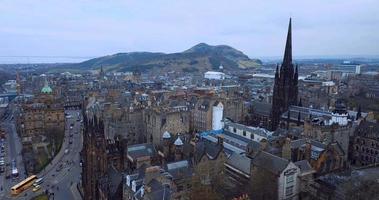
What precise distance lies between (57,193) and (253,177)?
3803cm

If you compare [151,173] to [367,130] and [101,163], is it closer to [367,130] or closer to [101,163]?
[101,163]

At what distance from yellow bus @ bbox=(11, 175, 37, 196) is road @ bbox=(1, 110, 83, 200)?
2.81 ft

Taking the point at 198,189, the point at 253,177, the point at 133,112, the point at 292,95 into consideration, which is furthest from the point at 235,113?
the point at 198,189

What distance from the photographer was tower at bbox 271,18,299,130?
92562mm

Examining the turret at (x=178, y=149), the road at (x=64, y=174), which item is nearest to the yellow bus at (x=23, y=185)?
the road at (x=64, y=174)

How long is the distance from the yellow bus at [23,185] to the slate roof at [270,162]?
4573 centimetres

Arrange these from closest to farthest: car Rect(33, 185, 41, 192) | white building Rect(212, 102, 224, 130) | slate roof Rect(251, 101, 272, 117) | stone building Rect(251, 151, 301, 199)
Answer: stone building Rect(251, 151, 301, 199) → car Rect(33, 185, 41, 192) → white building Rect(212, 102, 224, 130) → slate roof Rect(251, 101, 272, 117)

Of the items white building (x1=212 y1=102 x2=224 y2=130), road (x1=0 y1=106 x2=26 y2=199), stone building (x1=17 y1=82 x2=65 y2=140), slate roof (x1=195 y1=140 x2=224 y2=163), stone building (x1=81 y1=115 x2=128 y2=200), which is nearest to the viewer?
stone building (x1=81 y1=115 x2=128 y2=200)

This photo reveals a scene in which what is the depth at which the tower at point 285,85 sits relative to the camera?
92562 mm

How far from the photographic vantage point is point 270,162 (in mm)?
52969

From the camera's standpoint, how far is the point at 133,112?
89.3 m

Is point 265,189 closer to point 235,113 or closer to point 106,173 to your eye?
point 106,173

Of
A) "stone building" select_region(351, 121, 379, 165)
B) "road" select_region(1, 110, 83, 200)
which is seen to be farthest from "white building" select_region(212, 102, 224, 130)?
"road" select_region(1, 110, 83, 200)

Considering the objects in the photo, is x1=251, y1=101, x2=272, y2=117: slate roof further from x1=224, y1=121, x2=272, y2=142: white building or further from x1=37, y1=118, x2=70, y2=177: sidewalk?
x1=37, y1=118, x2=70, y2=177: sidewalk
